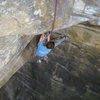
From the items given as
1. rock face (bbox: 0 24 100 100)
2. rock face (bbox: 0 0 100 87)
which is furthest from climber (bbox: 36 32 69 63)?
rock face (bbox: 0 0 100 87)

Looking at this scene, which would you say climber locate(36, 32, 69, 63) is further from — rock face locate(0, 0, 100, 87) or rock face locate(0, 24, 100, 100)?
rock face locate(0, 0, 100, 87)

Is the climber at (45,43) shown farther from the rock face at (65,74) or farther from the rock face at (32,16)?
the rock face at (32,16)

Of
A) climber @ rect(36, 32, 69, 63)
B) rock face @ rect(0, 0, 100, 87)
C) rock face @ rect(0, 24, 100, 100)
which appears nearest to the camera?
rock face @ rect(0, 0, 100, 87)

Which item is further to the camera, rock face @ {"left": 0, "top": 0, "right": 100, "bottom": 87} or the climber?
the climber

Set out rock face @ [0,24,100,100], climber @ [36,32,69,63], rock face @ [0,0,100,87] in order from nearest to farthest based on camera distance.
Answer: rock face @ [0,0,100,87] < climber @ [36,32,69,63] < rock face @ [0,24,100,100]

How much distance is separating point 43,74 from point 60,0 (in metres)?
4.11

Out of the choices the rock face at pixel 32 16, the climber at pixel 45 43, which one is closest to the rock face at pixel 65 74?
the climber at pixel 45 43

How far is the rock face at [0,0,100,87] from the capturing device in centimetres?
246

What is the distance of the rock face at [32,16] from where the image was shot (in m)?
2.46

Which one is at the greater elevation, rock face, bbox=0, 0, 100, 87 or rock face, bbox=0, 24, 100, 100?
rock face, bbox=0, 0, 100, 87

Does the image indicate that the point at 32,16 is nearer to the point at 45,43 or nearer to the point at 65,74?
the point at 45,43

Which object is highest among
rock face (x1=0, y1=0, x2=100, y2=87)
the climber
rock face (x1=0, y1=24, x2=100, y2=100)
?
rock face (x1=0, y1=0, x2=100, y2=87)

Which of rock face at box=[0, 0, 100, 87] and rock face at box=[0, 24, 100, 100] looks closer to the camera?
rock face at box=[0, 0, 100, 87]

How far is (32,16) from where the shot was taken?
2.64 meters
